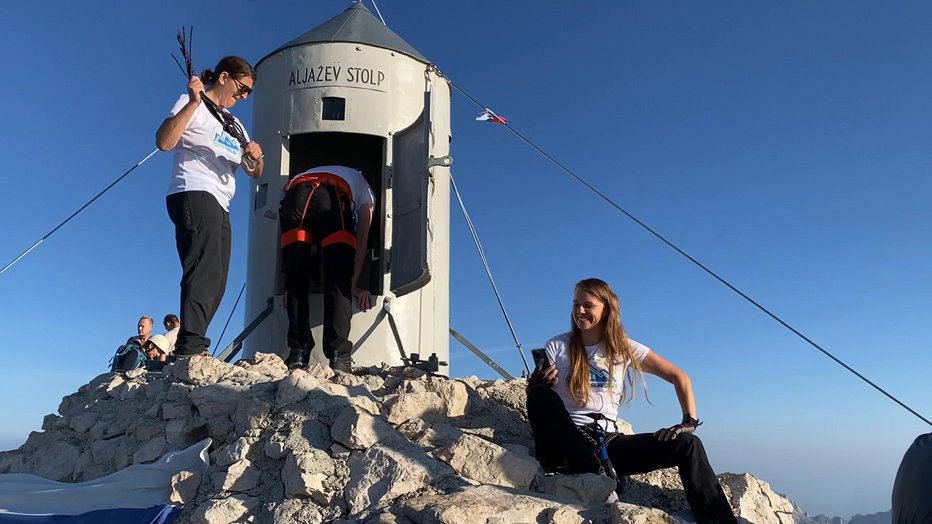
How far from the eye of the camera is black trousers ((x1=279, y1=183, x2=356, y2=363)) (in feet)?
17.0

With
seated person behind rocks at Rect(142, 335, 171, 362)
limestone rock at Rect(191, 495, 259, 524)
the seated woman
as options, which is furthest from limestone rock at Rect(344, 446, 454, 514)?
seated person behind rocks at Rect(142, 335, 171, 362)

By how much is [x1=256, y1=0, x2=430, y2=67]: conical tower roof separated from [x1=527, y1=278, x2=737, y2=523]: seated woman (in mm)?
3715

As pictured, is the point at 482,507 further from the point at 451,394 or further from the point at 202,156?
the point at 202,156

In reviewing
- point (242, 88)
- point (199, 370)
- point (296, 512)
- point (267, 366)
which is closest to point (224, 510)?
point (296, 512)

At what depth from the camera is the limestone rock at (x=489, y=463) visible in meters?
3.39

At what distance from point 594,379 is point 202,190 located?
255cm

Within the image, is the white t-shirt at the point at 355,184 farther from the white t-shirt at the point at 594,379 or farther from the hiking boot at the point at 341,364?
the white t-shirt at the point at 594,379

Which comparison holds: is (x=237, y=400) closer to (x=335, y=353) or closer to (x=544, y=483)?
(x=335, y=353)

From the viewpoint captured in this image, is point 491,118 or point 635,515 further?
point 491,118

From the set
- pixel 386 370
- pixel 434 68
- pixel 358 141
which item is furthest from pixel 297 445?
pixel 358 141

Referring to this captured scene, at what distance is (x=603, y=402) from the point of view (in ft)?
12.3

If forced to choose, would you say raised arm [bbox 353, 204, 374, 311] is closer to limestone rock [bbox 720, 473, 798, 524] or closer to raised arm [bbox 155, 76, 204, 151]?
raised arm [bbox 155, 76, 204, 151]

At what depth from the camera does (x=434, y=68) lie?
695 cm

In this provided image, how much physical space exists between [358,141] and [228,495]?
5535 mm
